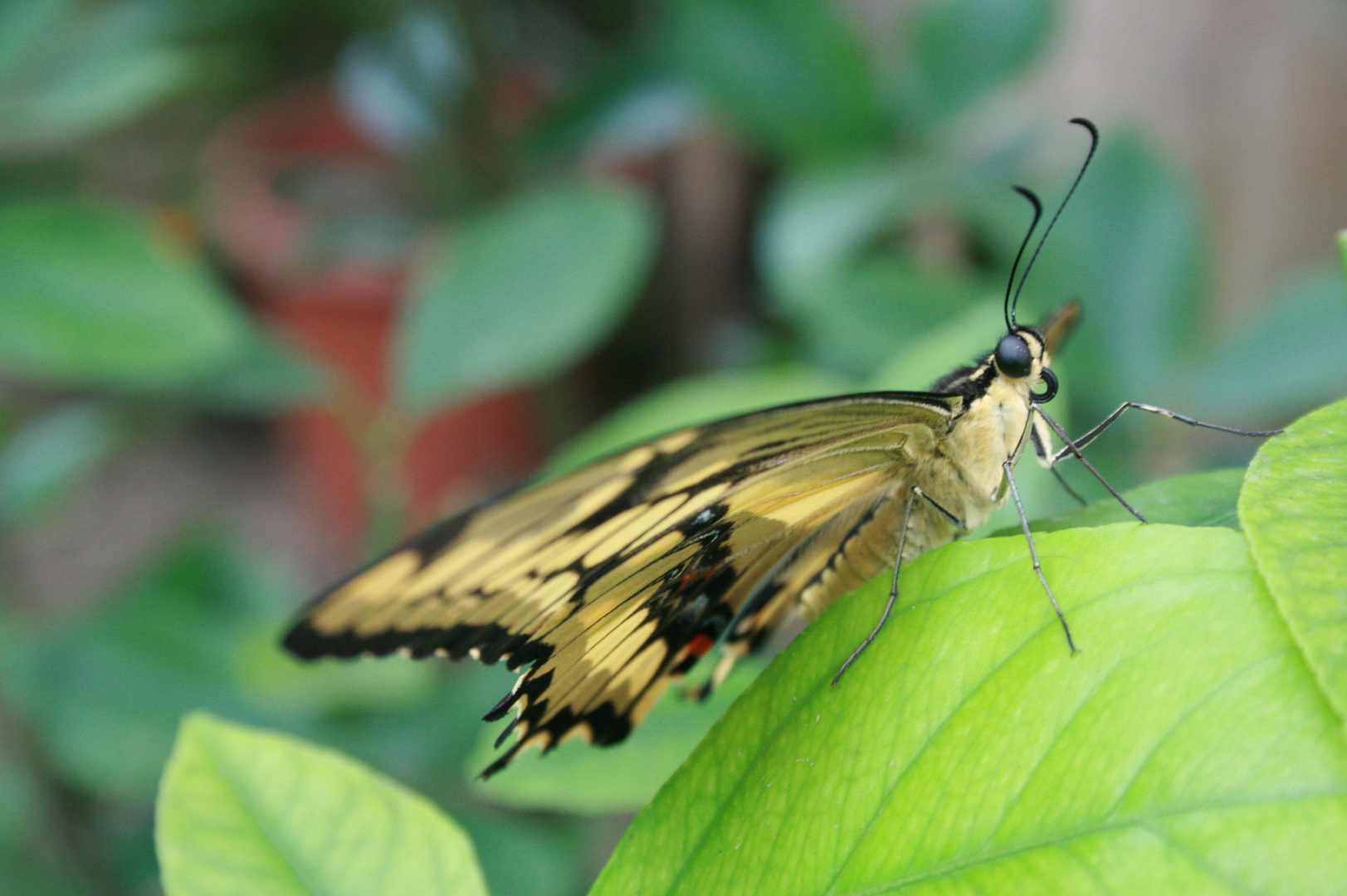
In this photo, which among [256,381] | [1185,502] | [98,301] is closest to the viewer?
[1185,502]

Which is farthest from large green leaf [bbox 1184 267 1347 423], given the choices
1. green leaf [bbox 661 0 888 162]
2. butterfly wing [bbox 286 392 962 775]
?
butterfly wing [bbox 286 392 962 775]

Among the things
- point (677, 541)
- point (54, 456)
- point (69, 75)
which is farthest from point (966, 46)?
point (54, 456)

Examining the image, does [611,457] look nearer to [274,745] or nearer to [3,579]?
[274,745]

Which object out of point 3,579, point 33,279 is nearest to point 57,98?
point 33,279

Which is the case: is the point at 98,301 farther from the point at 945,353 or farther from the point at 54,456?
the point at 945,353

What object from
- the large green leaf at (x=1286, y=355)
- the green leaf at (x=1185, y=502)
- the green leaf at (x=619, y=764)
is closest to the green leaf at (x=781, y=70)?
the large green leaf at (x=1286, y=355)
